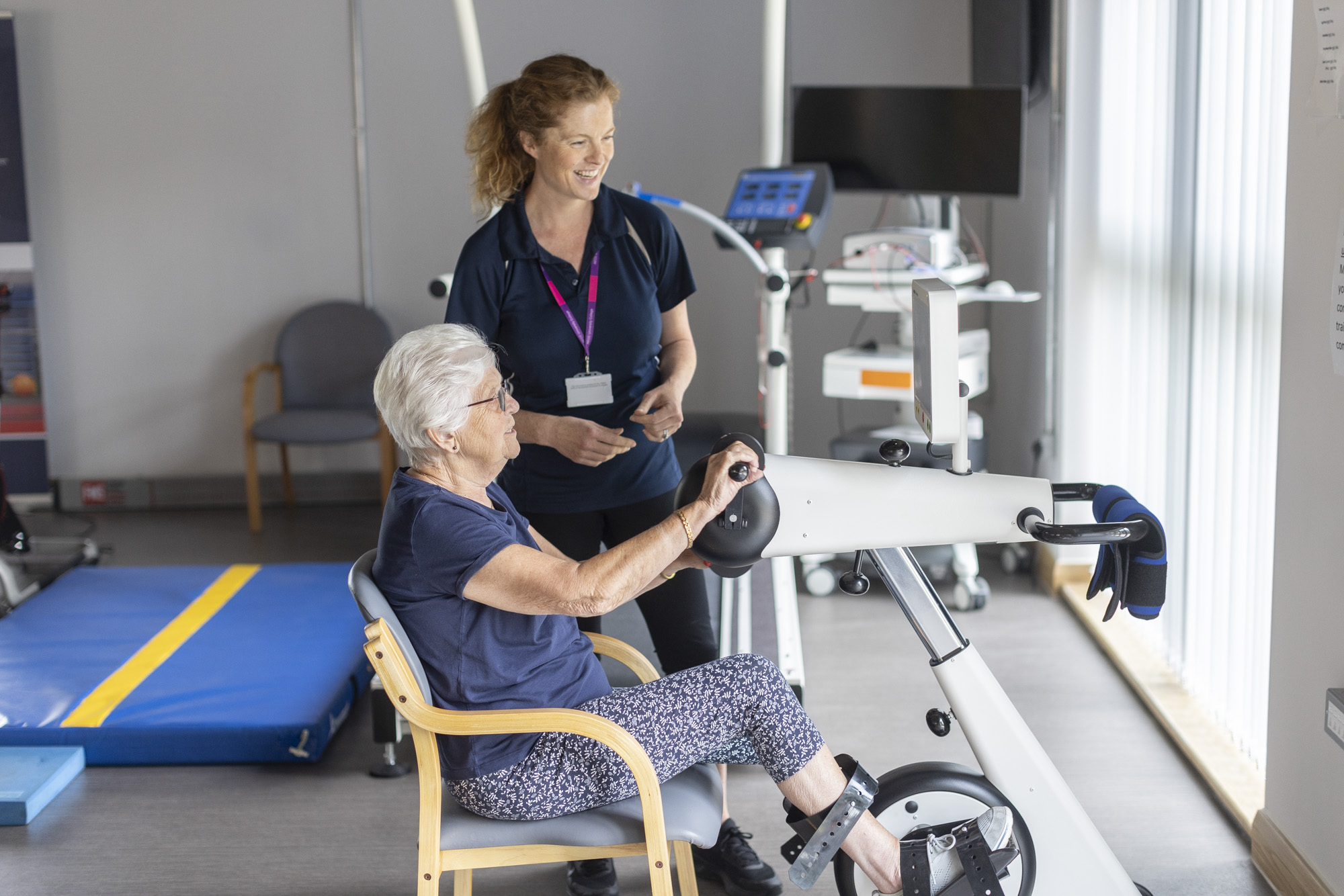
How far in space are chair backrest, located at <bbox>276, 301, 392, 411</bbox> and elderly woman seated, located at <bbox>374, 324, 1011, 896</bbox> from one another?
11.7 feet

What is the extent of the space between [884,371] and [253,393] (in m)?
2.70

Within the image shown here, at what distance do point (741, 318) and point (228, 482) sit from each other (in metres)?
2.44

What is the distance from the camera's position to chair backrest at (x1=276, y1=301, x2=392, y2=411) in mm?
5395

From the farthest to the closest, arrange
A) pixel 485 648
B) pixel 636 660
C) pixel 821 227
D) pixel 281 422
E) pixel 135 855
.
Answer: pixel 281 422
pixel 821 227
pixel 135 855
pixel 636 660
pixel 485 648

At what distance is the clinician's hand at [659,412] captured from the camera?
2.36 m

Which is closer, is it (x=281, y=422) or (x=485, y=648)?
(x=485, y=648)

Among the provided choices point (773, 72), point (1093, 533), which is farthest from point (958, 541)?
point (773, 72)

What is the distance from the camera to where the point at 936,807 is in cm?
205

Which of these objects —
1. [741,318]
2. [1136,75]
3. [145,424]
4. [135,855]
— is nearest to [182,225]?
[145,424]

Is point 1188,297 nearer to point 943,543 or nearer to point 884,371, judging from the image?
point 884,371

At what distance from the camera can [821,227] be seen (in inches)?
147

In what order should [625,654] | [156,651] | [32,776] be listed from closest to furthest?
[625,654] → [32,776] → [156,651]

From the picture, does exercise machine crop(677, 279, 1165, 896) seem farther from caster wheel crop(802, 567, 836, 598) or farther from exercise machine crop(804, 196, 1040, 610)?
caster wheel crop(802, 567, 836, 598)

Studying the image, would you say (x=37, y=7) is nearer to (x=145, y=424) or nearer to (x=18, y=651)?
(x=145, y=424)
